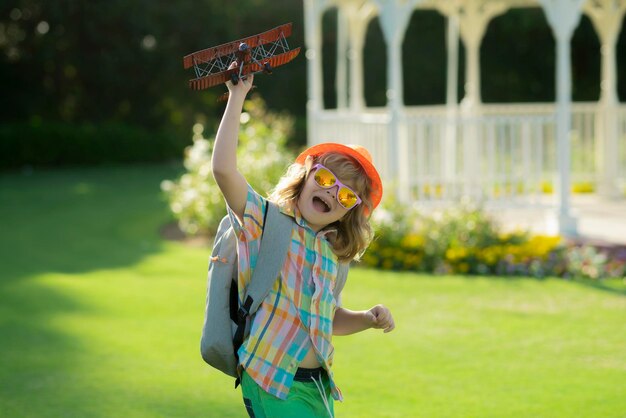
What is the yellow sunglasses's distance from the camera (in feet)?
11.4

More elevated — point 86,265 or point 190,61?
point 190,61

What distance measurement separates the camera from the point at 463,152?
13375mm

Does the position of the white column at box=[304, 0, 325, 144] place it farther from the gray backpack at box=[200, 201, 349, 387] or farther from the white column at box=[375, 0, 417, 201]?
the gray backpack at box=[200, 201, 349, 387]

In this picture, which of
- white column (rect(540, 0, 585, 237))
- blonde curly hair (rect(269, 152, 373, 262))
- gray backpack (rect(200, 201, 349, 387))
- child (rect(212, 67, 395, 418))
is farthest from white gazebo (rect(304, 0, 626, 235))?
gray backpack (rect(200, 201, 349, 387))

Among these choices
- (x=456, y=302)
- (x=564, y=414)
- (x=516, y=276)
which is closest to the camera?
(x=564, y=414)

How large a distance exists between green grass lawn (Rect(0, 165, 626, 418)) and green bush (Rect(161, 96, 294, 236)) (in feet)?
2.64

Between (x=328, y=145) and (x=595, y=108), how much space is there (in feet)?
36.9

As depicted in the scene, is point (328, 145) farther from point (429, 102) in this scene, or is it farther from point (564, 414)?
point (429, 102)

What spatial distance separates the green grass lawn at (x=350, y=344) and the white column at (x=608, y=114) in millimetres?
4687

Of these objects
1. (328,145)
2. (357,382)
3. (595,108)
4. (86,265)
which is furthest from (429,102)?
(328,145)

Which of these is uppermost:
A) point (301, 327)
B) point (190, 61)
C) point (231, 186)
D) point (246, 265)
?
point (190, 61)

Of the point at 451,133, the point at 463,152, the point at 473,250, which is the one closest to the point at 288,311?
the point at 473,250

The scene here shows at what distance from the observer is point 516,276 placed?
381 inches

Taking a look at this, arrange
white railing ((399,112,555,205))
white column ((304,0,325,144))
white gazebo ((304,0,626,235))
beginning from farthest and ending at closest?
1. white column ((304,0,325,144))
2. white railing ((399,112,555,205))
3. white gazebo ((304,0,626,235))
